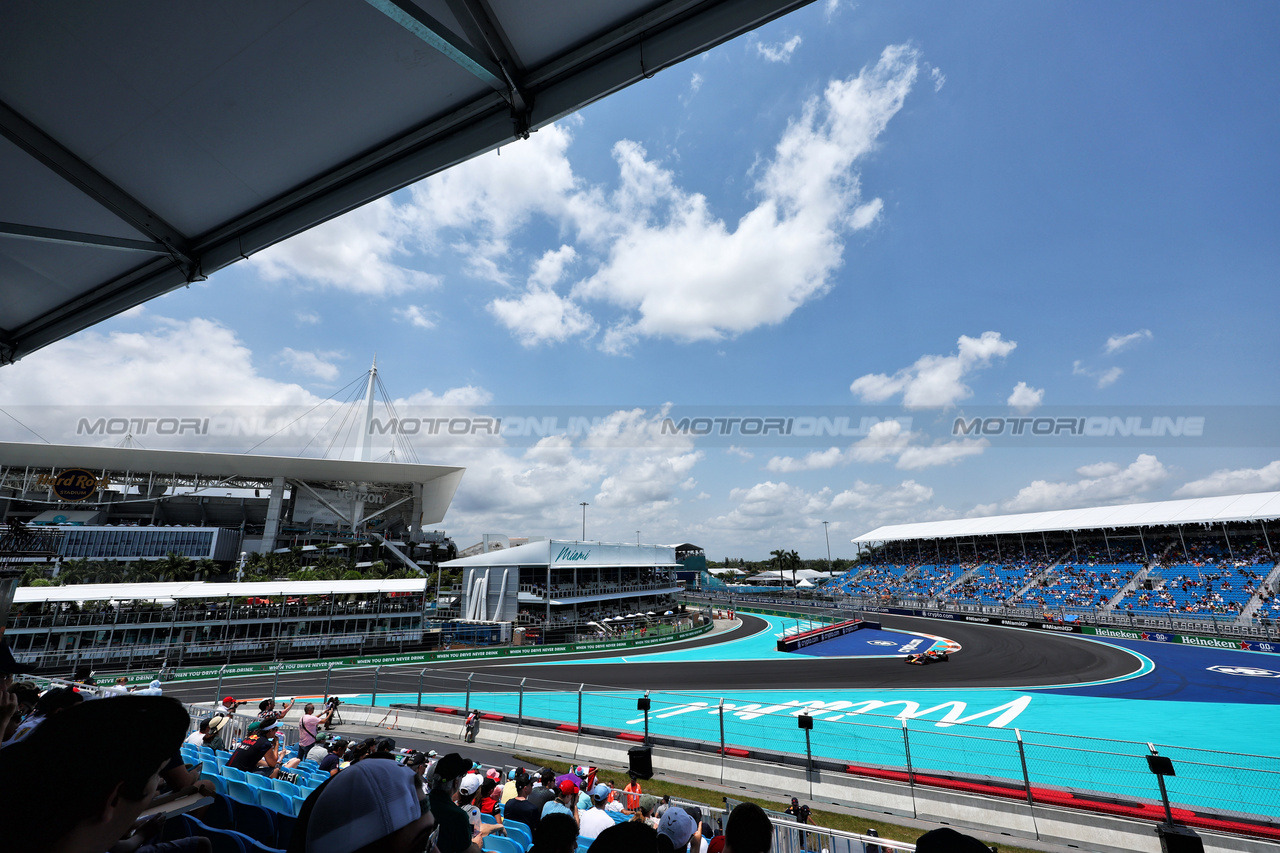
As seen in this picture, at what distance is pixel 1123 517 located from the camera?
5025 centimetres

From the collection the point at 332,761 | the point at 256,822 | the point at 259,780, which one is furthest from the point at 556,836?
the point at 332,761

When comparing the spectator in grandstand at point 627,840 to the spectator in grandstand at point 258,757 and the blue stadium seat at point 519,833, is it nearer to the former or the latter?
the blue stadium seat at point 519,833

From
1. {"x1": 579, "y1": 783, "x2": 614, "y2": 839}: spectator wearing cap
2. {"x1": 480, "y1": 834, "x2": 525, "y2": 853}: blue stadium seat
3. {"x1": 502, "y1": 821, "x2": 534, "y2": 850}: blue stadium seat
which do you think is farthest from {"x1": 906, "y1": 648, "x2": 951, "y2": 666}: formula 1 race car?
{"x1": 480, "y1": 834, "x2": 525, "y2": 853}: blue stadium seat

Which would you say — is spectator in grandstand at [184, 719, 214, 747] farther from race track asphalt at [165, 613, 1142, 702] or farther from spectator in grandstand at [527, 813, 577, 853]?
race track asphalt at [165, 613, 1142, 702]

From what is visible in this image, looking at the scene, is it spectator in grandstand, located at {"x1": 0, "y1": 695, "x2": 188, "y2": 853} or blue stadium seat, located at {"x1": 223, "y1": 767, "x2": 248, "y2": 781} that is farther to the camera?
blue stadium seat, located at {"x1": 223, "y1": 767, "x2": 248, "y2": 781}

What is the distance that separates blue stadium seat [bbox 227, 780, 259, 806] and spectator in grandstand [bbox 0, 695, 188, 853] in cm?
595

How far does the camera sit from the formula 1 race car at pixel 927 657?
28.8 meters

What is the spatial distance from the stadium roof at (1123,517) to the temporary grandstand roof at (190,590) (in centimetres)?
5662

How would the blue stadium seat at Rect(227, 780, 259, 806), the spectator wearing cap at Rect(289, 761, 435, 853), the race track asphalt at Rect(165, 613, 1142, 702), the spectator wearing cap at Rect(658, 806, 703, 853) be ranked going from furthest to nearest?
1. the race track asphalt at Rect(165, 613, 1142, 702)
2. the blue stadium seat at Rect(227, 780, 259, 806)
3. the spectator wearing cap at Rect(658, 806, 703, 853)
4. the spectator wearing cap at Rect(289, 761, 435, 853)

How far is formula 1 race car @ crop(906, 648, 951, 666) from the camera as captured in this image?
28.8 meters

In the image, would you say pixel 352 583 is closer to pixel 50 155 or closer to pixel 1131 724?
pixel 50 155

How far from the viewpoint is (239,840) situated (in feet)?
11.8

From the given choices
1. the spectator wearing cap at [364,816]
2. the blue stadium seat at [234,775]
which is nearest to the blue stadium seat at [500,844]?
the blue stadium seat at [234,775]

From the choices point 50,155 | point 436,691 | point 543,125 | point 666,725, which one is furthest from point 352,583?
point 543,125
